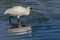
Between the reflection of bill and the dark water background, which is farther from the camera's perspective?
the reflection of bill

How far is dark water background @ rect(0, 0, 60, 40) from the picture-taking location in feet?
30.6

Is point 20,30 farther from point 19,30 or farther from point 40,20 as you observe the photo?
point 40,20

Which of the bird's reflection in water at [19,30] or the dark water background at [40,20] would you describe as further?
the bird's reflection in water at [19,30]

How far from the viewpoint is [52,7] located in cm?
1330

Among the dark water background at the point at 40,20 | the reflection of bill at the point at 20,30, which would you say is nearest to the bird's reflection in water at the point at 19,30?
the reflection of bill at the point at 20,30

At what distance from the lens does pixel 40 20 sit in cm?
1120

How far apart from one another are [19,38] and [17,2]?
5.50 metres

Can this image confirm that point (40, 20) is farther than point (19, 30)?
Yes

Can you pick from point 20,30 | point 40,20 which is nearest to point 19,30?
point 20,30

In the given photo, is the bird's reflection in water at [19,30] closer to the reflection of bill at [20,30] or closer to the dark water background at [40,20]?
the reflection of bill at [20,30]

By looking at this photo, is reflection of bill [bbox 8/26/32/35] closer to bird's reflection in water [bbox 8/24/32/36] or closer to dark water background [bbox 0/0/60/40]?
bird's reflection in water [bbox 8/24/32/36]

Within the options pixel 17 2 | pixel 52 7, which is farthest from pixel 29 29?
pixel 17 2

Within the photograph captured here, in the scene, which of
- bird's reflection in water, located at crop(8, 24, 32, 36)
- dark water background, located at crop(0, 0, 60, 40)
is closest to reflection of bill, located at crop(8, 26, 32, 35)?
bird's reflection in water, located at crop(8, 24, 32, 36)

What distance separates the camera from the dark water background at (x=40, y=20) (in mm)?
9320
